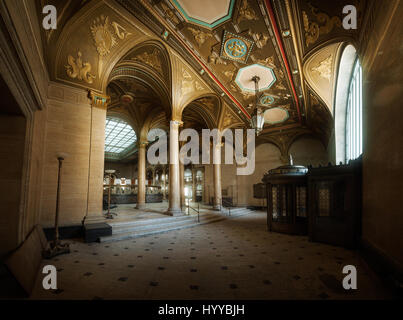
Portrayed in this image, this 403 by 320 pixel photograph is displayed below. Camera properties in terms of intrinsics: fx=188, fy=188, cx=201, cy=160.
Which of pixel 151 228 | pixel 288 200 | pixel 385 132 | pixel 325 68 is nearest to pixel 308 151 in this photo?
pixel 325 68

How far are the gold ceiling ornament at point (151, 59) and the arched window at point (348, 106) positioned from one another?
20.7 ft

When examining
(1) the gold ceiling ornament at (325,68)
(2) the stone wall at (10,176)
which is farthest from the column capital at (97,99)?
(1) the gold ceiling ornament at (325,68)

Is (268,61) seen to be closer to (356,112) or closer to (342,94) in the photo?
(342,94)

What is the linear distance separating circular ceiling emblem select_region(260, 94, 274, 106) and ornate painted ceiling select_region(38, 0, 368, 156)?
0.37ft

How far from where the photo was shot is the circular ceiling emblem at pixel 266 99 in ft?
32.4

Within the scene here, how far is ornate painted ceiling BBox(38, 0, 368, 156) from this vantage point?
494cm

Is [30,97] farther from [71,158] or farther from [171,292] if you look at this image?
[171,292]

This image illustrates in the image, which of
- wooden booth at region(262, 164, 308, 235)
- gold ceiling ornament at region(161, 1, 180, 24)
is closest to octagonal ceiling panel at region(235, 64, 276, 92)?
gold ceiling ornament at region(161, 1, 180, 24)

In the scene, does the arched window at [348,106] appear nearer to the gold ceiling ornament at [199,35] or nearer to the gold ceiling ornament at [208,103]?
the gold ceiling ornament at [199,35]

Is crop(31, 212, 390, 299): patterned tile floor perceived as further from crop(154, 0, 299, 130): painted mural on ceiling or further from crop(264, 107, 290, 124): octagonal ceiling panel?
crop(264, 107, 290, 124): octagonal ceiling panel

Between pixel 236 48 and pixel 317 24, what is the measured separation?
2.54 metres

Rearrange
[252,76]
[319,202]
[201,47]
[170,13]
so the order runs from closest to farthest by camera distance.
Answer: [319,202] → [170,13] → [201,47] → [252,76]

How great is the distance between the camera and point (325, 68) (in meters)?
6.59

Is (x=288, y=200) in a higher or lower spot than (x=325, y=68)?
lower
